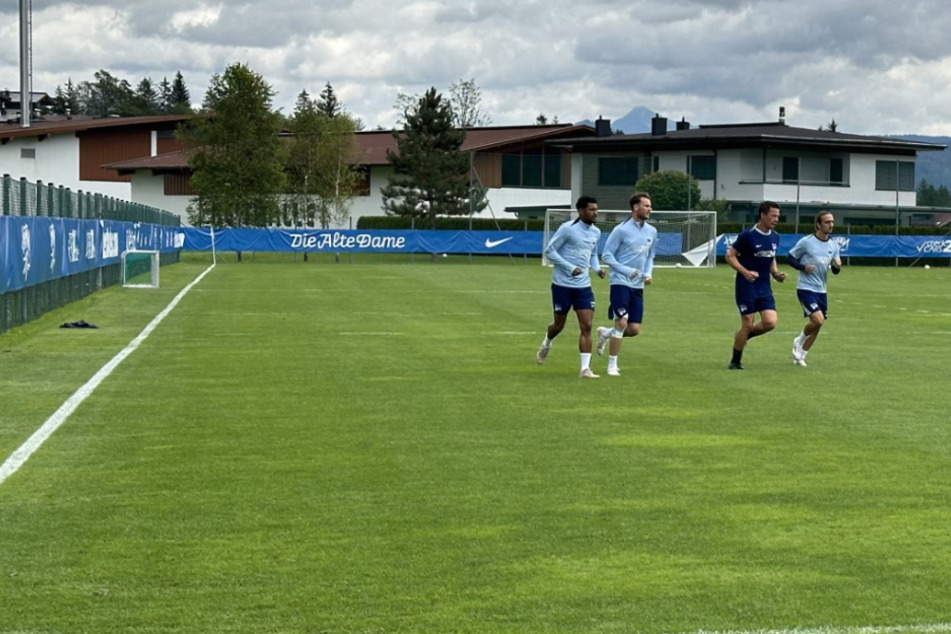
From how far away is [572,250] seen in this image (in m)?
15.9

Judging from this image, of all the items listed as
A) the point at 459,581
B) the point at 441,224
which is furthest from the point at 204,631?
the point at 441,224

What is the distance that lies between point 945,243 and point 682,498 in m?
57.3

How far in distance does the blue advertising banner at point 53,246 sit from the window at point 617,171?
44.9 meters

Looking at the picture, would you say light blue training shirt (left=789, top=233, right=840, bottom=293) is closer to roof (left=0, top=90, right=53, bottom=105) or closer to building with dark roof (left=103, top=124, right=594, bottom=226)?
building with dark roof (left=103, top=124, right=594, bottom=226)

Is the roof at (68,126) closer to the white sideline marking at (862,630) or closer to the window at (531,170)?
the window at (531,170)

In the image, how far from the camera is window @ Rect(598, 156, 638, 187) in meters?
81.1

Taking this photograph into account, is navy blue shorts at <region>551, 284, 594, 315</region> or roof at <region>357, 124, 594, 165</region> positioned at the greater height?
roof at <region>357, 124, 594, 165</region>

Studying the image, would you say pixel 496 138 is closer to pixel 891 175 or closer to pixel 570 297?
pixel 891 175

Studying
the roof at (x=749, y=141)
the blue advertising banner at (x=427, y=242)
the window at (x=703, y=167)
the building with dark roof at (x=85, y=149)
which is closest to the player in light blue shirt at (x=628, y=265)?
the blue advertising banner at (x=427, y=242)

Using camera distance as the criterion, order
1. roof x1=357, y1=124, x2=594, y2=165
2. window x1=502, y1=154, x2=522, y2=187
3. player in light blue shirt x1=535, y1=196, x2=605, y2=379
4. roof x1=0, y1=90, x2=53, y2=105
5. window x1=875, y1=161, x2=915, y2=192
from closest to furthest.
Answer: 1. player in light blue shirt x1=535, y1=196, x2=605, y2=379
2. window x1=875, y1=161, x2=915, y2=192
3. roof x1=357, y1=124, x2=594, y2=165
4. window x1=502, y1=154, x2=522, y2=187
5. roof x1=0, y1=90, x2=53, y2=105

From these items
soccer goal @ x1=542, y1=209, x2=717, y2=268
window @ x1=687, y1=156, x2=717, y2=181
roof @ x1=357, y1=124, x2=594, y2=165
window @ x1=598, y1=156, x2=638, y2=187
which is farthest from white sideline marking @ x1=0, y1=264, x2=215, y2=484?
roof @ x1=357, y1=124, x2=594, y2=165

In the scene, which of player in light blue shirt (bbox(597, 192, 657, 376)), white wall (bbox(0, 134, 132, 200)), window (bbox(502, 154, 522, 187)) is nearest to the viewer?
player in light blue shirt (bbox(597, 192, 657, 376))

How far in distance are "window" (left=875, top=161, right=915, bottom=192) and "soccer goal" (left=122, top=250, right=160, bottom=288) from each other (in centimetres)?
4769

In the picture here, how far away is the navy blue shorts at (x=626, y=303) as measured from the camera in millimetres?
16109
